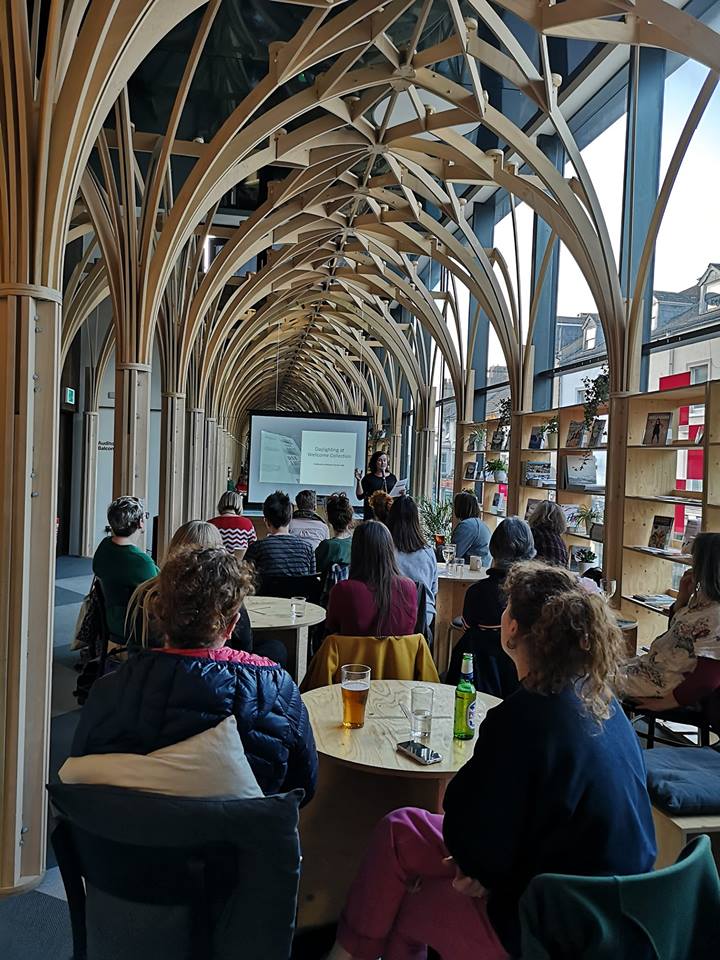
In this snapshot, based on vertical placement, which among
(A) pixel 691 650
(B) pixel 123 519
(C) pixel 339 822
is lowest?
(C) pixel 339 822

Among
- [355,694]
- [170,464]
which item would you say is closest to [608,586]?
[355,694]

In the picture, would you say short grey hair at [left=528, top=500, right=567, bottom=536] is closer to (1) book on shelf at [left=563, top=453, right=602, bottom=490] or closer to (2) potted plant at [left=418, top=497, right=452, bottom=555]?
(1) book on shelf at [left=563, top=453, right=602, bottom=490]

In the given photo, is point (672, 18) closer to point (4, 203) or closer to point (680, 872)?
point (4, 203)

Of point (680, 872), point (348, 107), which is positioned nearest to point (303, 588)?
point (680, 872)

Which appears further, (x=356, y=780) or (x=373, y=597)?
(x=373, y=597)

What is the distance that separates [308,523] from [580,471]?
2953 mm

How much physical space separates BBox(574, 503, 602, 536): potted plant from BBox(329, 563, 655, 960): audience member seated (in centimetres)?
558

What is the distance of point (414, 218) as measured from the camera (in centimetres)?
1049

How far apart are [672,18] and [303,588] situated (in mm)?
4684

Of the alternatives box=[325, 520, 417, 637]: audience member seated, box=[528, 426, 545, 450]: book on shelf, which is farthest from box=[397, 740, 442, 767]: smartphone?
box=[528, 426, 545, 450]: book on shelf

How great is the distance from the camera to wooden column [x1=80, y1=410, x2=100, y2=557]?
13.6 m

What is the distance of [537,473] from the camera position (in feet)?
28.8

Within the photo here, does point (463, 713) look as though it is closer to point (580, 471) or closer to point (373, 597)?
point (373, 597)

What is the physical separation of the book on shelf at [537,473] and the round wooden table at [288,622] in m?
4.50
